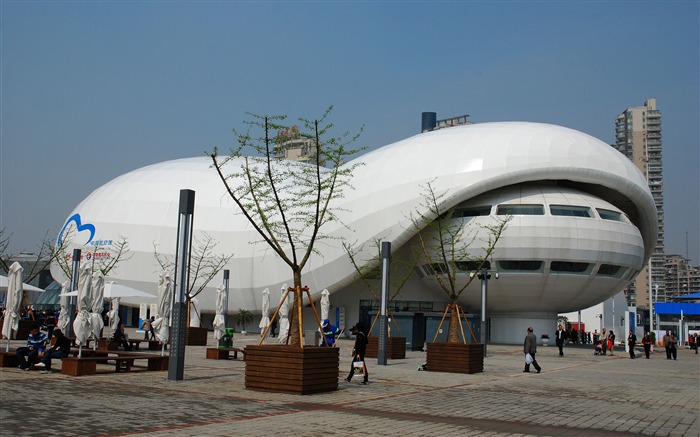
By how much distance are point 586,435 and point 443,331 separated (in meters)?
32.2

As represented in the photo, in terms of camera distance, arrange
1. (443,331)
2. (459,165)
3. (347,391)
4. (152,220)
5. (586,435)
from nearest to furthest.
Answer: (586,435) → (347,391) → (443,331) → (459,165) → (152,220)

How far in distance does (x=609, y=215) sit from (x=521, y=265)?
8.24m

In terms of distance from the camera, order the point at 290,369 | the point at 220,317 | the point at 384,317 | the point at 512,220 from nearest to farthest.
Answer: the point at 290,369 → the point at 384,317 → the point at 220,317 → the point at 512,220

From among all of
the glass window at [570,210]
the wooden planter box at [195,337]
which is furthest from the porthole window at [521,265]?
the wooden planter box at [195,337]

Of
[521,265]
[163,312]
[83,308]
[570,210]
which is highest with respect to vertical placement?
[570,210]

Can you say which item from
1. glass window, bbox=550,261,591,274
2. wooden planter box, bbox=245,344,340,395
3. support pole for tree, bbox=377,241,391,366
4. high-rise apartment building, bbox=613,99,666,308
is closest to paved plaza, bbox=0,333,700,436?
wooden planter box, bbox=245,344,340,395

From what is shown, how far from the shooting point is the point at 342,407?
44.1ft

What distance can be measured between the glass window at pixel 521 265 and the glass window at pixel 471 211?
4060mm

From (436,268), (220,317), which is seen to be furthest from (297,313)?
(436,268)

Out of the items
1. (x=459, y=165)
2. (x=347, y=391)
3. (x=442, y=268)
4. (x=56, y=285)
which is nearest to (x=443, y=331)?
(x=442, y=268)

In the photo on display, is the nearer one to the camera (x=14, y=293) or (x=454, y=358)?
(x=14, y=293)

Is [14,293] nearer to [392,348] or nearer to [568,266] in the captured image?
[392,348]

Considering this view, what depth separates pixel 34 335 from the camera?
61.5ft

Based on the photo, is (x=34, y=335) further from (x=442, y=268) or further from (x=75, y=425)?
(x=442, y=268)
